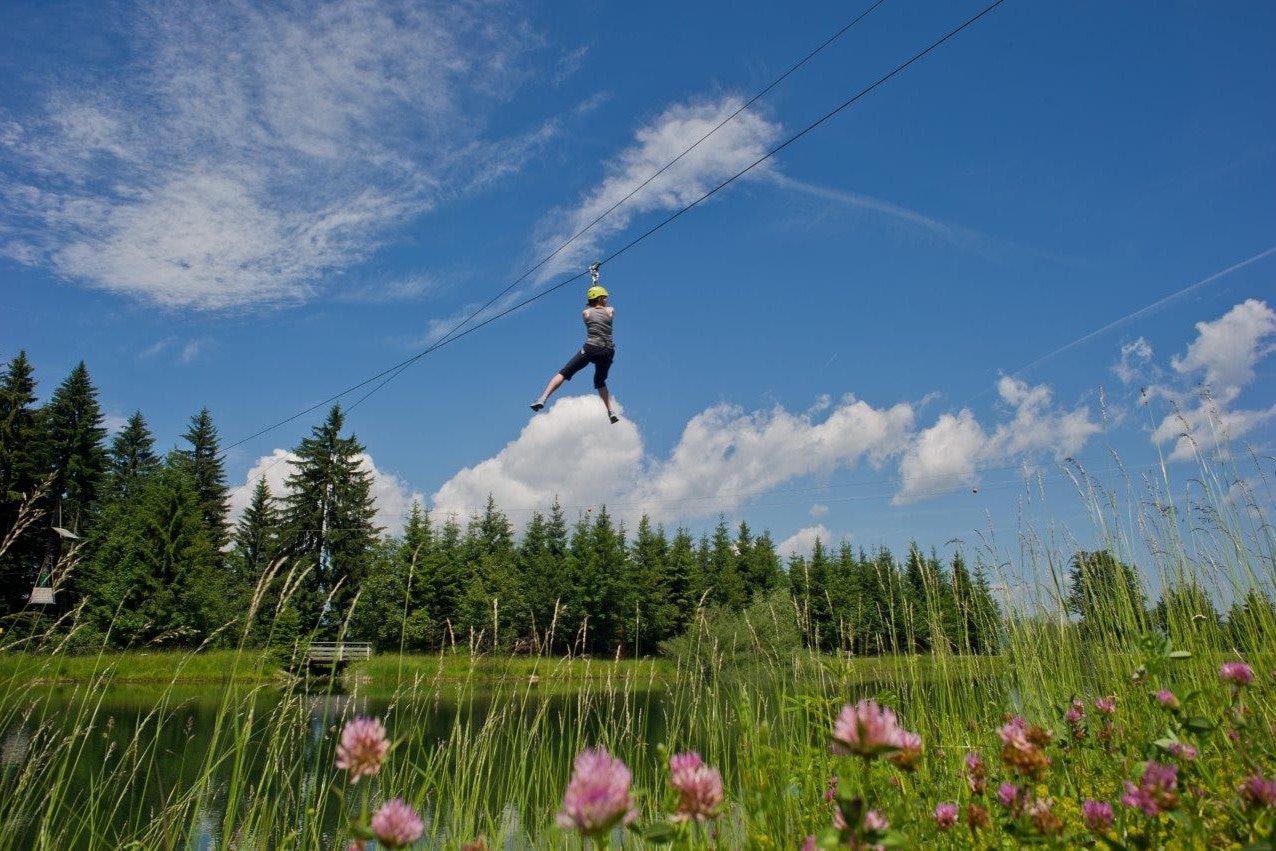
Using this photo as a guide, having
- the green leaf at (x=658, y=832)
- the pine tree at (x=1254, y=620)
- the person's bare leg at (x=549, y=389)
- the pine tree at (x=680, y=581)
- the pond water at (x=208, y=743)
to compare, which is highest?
the pine tree at (x=680, y=581)

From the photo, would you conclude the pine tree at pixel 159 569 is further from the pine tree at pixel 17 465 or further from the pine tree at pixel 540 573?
the pine tree at pixel 540 573

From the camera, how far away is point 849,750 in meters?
0.89

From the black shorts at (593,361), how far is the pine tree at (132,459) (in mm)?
43950

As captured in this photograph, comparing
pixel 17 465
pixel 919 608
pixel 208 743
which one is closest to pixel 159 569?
pixel 17 465

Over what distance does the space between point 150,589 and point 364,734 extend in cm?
3197

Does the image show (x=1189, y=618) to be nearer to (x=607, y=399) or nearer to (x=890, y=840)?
(x=890, y=840)

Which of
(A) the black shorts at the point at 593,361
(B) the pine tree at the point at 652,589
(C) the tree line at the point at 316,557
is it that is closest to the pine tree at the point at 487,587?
(C) the tree line at the point at 316,557

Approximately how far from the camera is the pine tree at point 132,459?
1660 inches

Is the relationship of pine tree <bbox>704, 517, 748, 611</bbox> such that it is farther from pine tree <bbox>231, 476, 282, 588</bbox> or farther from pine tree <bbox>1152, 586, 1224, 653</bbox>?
pine tree <bbox>1152, 586, 1224, 653</bbox>

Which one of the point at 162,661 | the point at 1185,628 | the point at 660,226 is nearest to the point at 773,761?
the point at 1185,628

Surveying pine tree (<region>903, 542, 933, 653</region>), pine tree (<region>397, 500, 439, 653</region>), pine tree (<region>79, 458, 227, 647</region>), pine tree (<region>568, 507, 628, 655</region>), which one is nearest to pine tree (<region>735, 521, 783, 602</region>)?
pine tree (<region>568, 507, 628, 655</region>)

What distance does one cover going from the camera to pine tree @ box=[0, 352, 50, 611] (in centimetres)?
2956

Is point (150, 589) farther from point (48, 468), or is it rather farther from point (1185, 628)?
point (1185, 628)

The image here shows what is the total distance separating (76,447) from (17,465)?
619cm
